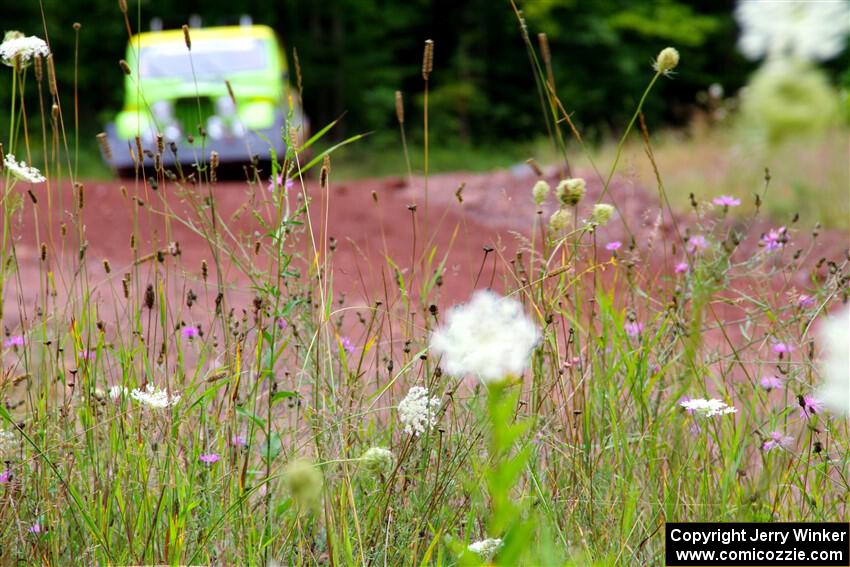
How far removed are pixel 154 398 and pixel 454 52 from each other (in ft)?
87.1

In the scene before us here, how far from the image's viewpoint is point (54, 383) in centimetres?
233

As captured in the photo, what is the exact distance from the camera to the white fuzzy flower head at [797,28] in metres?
1.10

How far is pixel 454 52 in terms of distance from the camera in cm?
2772

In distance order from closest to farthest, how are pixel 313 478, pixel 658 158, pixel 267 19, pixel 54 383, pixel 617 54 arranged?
pixel 313 478 → pixel 54 383 → pixel 658 158 → pixel 267 19 → pixel 617 54

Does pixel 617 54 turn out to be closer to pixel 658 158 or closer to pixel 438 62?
pixel 438 62

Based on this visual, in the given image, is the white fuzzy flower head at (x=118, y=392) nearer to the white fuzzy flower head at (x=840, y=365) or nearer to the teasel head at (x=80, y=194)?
the teasel head at (x=80, y=194)

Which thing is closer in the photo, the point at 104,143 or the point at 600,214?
the point at 600,214

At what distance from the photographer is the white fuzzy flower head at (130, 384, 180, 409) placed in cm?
200

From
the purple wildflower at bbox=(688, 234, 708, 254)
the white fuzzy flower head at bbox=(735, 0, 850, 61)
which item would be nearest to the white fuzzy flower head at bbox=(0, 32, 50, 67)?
the white fuzzy flower head at bbox=(735, 0, 850, 61)

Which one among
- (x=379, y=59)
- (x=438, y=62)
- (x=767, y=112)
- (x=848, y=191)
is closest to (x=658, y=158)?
(x=848, y=191)

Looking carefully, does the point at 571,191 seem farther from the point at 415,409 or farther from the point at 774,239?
the point at 774,239

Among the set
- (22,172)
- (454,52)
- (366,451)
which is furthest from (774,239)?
(454,52)

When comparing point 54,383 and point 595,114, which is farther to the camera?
point 595,114

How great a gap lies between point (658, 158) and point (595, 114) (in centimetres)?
1660
